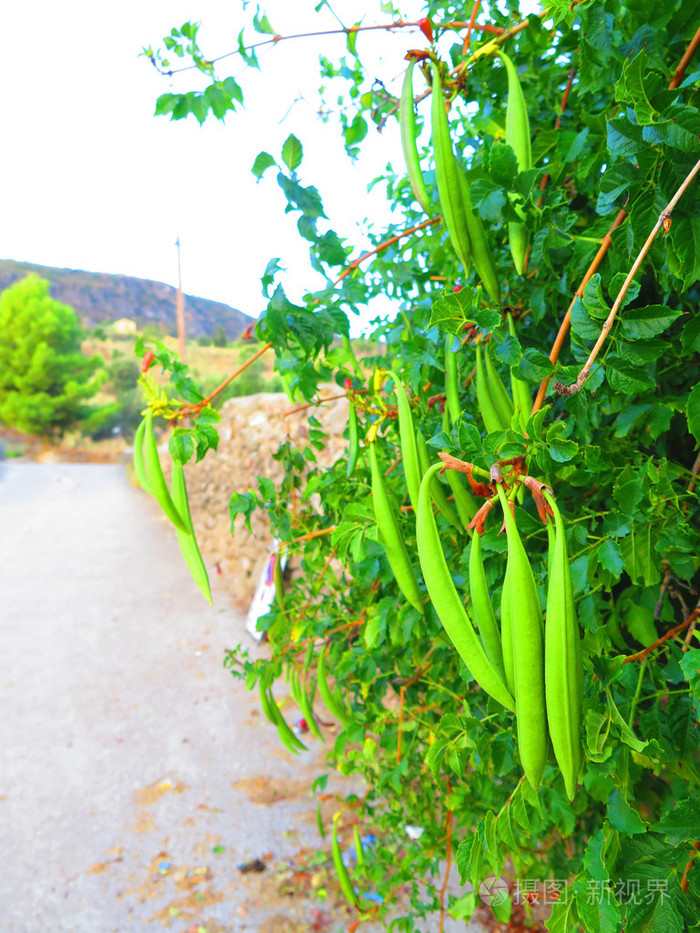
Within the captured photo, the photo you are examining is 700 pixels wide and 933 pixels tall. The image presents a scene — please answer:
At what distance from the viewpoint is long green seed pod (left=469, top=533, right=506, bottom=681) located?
1.31ft

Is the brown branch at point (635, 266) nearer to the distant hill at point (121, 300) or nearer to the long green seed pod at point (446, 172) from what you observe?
the long green seed pod at point (446, 172)

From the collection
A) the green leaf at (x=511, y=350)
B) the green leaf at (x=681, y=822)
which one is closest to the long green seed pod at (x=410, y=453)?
the green leaf at (x=511, y=350)

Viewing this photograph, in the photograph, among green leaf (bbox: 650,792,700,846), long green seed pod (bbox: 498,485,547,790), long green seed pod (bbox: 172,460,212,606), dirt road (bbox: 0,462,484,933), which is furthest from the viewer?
dirt road (bbox: 0,462,484,933)

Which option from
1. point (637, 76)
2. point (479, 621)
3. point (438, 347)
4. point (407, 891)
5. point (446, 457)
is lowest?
point (407, 891)

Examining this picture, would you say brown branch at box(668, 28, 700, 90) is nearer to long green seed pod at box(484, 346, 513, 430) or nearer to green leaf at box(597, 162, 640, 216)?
green leaf at box(597, 162, 640, 216)

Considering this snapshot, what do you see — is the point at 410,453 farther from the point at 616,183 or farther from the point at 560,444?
the point at 616,183

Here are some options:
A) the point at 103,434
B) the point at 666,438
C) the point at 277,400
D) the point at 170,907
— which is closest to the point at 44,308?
the point at 103,434

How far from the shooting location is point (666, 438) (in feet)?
2.39

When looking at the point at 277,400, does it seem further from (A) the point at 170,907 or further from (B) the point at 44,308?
(B) the point at 44,308

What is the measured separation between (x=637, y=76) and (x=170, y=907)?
2.38 meters

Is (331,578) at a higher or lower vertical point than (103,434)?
higher

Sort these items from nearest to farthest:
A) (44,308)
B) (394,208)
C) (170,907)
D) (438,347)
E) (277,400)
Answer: (438,347) → (394,208) → (170,907) → (277,400) → (44,308)

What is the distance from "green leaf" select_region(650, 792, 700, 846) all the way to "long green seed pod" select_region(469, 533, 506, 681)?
186 millimetres

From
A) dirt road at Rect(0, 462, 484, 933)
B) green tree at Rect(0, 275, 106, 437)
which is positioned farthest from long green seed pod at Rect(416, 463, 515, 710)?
green tree at Rect(0, 275, 106, 437)
